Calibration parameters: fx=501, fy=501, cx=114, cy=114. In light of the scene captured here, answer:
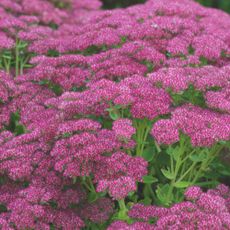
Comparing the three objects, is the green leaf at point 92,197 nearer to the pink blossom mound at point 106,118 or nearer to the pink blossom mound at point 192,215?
the pink blossom mound at point 106,118

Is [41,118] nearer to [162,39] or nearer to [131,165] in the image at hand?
[131,165]

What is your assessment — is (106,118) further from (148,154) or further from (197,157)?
(197,157)

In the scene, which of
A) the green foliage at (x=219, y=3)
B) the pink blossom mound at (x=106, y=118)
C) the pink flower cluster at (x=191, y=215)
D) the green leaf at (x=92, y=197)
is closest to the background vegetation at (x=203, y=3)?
the green foliage at (x=219, y=3)

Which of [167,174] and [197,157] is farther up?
[197,157]

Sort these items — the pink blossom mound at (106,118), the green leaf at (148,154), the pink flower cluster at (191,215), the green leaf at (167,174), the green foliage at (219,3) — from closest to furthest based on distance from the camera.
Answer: the pink flower cluster at (191,215)
the pink blossom mound at (106,118)
the green leaf at (167,174)
the green leaf at (148,154)
the green foliage at (219,3)

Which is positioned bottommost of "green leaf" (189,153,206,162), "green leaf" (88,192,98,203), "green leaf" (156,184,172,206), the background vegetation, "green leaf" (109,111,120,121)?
the background vegetation

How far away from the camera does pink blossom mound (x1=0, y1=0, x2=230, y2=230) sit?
2432 mm

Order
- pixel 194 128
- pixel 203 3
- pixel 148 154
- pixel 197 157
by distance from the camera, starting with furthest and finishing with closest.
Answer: pixel 203 3 → pixel 148 154 → pixel 197 157 → pixel 194 128

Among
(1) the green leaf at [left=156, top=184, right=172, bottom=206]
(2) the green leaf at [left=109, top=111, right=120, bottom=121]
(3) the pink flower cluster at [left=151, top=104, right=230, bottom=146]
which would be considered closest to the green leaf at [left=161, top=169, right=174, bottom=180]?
(1) the green leaf at [left=156, top=184, right=172, bottom=206]

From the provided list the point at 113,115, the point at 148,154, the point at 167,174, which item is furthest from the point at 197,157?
the point at 113,115

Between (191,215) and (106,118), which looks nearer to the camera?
(191,215)

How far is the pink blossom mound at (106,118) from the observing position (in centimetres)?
243

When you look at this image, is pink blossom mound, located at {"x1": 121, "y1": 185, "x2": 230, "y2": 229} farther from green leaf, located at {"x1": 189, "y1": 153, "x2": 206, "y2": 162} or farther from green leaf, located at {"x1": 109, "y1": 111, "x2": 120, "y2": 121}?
green leaf, located at {"x1": 109, "y1": 111, "x2": 120, "y2": 121}

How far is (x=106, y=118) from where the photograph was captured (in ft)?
9.64
